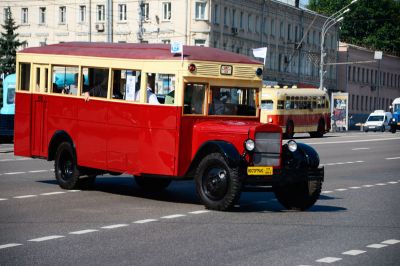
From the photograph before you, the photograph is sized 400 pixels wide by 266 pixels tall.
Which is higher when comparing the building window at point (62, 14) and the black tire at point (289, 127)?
the building window at point (62, 14)

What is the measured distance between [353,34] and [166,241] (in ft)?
405

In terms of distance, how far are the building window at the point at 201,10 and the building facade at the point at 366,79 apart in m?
27.3

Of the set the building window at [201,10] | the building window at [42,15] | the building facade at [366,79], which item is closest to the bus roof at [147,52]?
the building window at [201,10]

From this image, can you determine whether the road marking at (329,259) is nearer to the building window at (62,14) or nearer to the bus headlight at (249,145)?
the bus headlight at (249,145)

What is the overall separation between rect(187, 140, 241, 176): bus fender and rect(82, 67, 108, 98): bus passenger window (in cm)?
254

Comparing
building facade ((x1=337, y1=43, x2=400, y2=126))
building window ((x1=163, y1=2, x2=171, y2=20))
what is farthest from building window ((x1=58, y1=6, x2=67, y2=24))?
building facade ((x1=337, y1=43, x2=400, y2=126))

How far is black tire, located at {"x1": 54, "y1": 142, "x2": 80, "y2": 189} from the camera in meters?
18.7

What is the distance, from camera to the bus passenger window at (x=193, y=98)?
1672 cm

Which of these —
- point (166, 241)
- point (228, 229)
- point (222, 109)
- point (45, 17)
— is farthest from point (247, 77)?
point (45, 17)

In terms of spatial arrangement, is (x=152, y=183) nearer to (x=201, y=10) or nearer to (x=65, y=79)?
(x=65, y=79)

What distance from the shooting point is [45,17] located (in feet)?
299

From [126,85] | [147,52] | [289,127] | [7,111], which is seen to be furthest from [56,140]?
[289,127]

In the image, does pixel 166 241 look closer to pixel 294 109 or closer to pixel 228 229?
pixel 228 229

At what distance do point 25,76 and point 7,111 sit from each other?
2805cm
